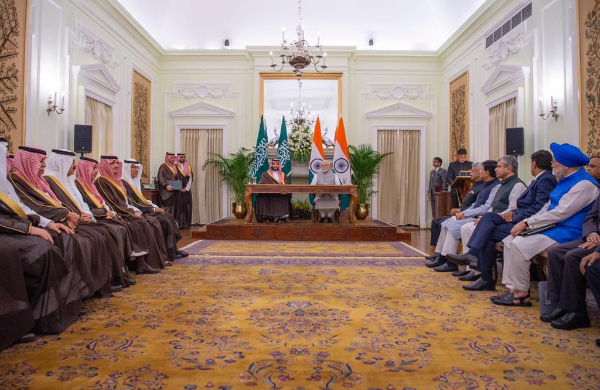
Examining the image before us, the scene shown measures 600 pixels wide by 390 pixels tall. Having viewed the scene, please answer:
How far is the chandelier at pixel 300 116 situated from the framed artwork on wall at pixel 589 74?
18.7 feet

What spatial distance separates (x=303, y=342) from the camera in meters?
2.41

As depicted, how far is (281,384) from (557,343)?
1.63 metres

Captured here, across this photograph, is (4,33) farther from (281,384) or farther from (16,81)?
(281,384)

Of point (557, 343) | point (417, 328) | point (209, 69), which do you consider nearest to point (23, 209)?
point (417, 328)

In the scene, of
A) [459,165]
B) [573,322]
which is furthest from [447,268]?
[459,165]

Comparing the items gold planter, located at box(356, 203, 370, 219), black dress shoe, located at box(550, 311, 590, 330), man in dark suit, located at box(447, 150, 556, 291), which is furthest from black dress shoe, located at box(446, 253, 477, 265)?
gold planter, located at box(356, 203, 370, 219)

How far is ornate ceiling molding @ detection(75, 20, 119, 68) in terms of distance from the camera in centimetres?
661

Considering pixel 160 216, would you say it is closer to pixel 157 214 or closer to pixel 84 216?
pixel 157 214

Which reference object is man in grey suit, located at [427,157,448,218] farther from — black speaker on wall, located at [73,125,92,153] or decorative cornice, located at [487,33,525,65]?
black speaker on wall, located at [73,125,92,153]

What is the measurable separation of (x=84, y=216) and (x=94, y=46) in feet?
15.3

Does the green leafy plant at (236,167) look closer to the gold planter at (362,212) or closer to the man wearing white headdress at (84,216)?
the gold planter at (362,212)

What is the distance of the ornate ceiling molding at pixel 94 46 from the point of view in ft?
21.7

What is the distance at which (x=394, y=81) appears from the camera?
→ 10141 millimetres

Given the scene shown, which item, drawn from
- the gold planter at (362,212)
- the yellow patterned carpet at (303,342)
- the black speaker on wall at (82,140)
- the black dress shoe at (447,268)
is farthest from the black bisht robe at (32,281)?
the gold planter at (362,212)
